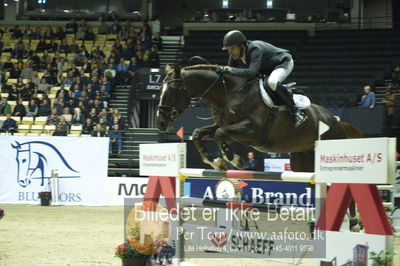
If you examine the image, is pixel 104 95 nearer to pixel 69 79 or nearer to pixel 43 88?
pixel 69 79

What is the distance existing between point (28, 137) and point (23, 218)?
4.59m

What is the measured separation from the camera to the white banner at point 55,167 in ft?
53.0

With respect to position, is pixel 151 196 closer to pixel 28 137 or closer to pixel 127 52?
pixel 28 137

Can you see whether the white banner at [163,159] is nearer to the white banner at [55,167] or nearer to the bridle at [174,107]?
the bridle at [174,107]

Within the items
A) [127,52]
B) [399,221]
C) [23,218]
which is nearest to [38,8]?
[127,52]

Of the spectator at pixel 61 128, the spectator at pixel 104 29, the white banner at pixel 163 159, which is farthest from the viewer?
the spectator at pixel 104 29

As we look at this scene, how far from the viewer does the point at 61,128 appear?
17719 millimetres

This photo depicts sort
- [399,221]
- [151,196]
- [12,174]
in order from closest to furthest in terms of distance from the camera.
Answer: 1. [151,196]
2. [399,221]
3. [12,174]

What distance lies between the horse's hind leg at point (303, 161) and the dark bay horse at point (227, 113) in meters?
0.52

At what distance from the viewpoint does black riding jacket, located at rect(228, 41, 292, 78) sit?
6.96 metres

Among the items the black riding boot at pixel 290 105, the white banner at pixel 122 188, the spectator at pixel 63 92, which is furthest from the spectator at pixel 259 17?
the black riding boot at pixel 290 105

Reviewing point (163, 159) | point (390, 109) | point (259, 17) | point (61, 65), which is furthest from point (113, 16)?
point (163, 159)

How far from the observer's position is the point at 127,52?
893 inches

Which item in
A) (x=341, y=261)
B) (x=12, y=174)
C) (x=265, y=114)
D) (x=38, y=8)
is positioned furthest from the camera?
(x=38, y=8)
